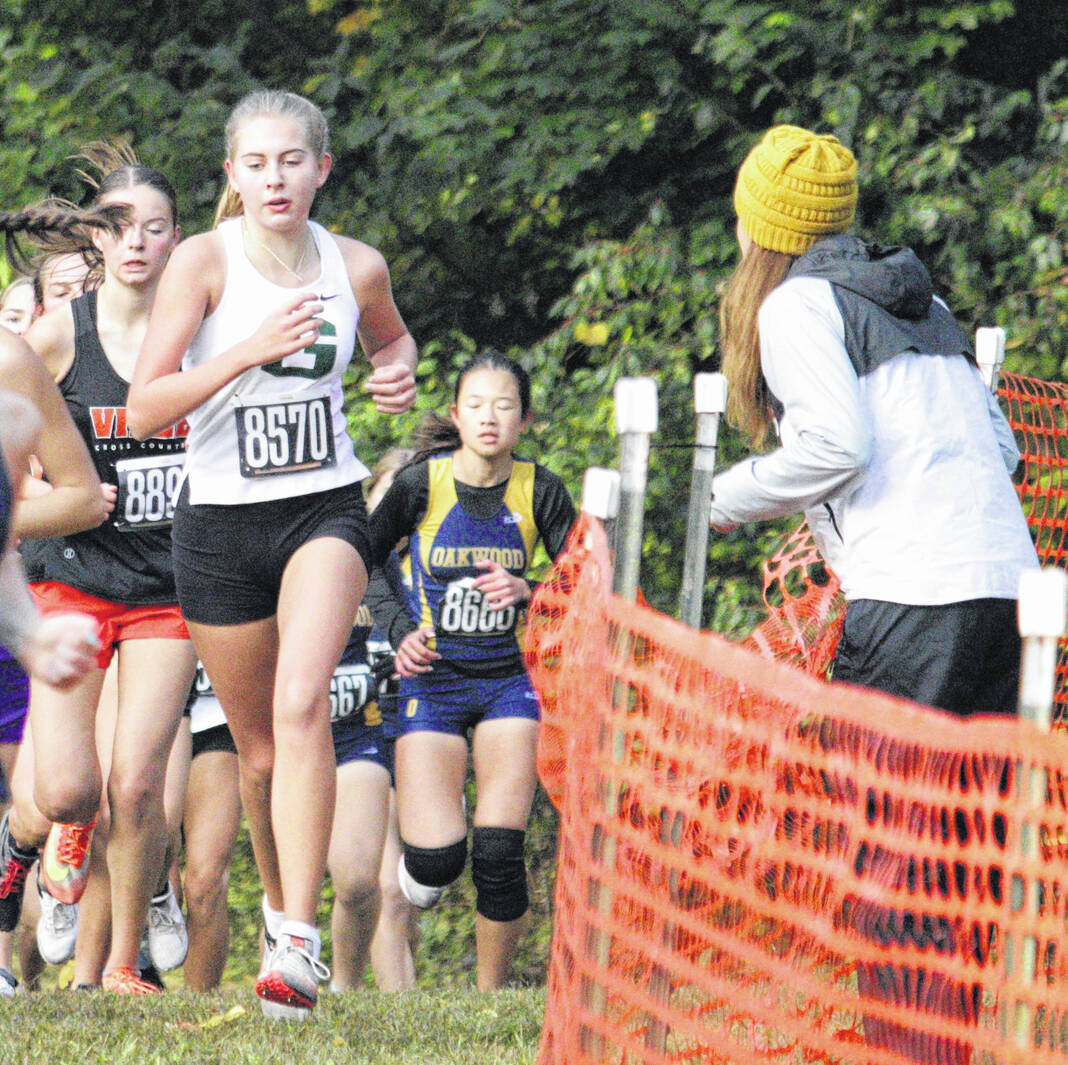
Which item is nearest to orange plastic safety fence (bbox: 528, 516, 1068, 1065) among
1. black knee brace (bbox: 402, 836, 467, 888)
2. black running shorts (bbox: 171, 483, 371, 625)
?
black running shorts (bbox: 171, 483, 371, 625)

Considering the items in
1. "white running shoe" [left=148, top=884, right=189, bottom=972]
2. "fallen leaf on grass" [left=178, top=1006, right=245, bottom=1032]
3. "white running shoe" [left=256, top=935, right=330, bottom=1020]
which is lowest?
"white running shoe" [left=148, top=884, right=189, bottom=972]

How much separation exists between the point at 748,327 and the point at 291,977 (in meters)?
1.76

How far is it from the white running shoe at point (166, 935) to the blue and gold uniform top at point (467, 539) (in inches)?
48.0

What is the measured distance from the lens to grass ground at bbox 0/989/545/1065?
152 inches

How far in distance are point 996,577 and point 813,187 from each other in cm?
94

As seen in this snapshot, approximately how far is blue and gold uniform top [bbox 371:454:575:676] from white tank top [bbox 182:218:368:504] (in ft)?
5.18

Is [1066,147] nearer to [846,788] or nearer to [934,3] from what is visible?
[934,3]

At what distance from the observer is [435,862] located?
18.4 feet

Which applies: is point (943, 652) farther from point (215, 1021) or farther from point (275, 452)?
point (215, 1021)

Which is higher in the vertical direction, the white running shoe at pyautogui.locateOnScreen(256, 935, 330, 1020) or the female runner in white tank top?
the female runner in white tank top

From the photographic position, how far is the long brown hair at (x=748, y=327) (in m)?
3.84

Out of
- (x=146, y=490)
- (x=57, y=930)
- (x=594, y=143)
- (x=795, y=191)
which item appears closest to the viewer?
(x=795, y=191)

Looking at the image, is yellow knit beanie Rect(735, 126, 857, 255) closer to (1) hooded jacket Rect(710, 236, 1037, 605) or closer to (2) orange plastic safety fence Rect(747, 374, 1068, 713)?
(1) hooded jacket Rect(710, 236, 1037, 605)


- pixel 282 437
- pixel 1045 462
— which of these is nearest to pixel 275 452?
pixel 282 437
